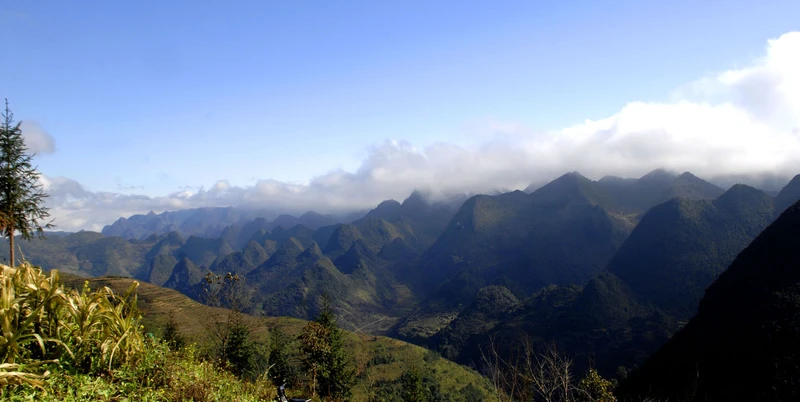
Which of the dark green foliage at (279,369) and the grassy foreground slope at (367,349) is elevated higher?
the dark green foliage at (279,369)

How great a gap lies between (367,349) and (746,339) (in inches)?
4198

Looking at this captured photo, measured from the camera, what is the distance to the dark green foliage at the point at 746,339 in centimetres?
5119

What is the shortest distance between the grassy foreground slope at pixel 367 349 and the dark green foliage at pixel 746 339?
5950cm

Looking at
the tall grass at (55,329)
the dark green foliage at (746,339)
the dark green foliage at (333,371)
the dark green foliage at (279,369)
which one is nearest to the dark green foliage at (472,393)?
the dark green foliage at (746,339)

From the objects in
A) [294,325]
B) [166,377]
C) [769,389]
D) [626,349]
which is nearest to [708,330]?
[769,389]

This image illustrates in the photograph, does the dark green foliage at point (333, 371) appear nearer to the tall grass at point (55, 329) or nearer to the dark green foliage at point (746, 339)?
the dark green foliage at point (746, 339)

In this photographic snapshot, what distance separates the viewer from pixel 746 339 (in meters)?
61.9

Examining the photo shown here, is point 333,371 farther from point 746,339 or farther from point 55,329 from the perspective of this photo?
point 746,339

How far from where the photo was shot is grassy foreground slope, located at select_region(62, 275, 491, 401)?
11906cm

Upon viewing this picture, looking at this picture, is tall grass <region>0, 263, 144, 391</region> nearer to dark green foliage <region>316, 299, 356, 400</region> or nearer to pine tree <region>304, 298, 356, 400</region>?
pine tree <region>304, 298, 356, 400</region>

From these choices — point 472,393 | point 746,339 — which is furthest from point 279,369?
point 472,393

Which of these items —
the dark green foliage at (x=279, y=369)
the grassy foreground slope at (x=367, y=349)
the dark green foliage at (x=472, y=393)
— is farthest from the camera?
the grassy foreground slope at (x=367, y=349)

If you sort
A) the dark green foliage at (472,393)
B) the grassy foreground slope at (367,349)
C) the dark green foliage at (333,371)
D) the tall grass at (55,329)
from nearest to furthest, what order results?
the tall grass at (55,329)
the dark green foliage at (333,371)
the dark green foliage at (472,393)
the grassy foreground slope at (367,349)

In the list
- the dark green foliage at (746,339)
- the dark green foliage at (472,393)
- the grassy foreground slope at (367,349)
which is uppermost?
the dark green foliage at (746,339)
